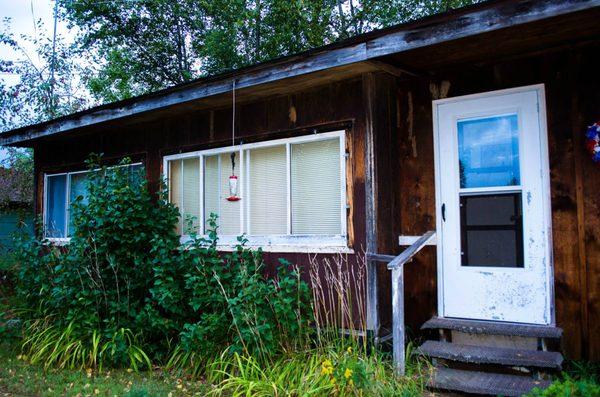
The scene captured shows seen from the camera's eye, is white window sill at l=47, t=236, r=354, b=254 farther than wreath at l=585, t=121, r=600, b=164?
Yes

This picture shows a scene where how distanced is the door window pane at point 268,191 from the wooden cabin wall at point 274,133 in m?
0.22

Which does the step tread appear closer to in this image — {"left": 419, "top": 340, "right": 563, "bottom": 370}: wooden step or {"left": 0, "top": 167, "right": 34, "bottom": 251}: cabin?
{"left": 419, "top": 340, "right": 563, "bottom": 370}: wooden step

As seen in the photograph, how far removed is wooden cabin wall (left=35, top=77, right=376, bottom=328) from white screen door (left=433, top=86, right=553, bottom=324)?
76 cm

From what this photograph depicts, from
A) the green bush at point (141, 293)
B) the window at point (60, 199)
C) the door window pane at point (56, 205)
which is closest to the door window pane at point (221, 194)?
the green bush at point (141, 293)

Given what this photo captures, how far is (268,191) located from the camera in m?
5.67

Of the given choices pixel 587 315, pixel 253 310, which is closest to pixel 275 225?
pixel 253 310

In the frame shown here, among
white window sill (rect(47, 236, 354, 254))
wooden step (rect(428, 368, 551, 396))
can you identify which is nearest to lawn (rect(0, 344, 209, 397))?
white window sill (rect(47, 236, 354, 254))

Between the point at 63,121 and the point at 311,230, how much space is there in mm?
4139

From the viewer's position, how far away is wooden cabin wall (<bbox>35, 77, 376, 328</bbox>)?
4832mm

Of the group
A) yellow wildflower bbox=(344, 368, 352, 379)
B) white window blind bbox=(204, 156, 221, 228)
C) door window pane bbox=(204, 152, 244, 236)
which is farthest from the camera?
white window blind bbox=(204, 156, 221, 228)

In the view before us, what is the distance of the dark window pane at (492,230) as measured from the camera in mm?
4422

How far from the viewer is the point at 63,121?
23.4 ft

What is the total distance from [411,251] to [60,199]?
6.35 m

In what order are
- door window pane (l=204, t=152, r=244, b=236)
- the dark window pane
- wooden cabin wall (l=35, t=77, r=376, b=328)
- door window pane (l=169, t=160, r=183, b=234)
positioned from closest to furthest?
the dark window pane < wooden cabin wall (l=35, t=77, r=376, b=328) < door window pane (l=204, t=152, r=244, b=236) < door window pane (l=169, t=160, r=183, b=234)
